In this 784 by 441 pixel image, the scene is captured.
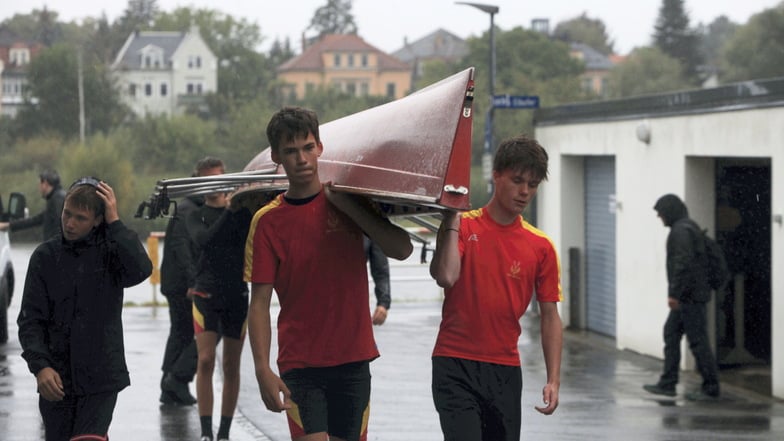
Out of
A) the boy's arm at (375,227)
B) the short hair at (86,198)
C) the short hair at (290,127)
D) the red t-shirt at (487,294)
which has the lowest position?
the red t-shirt at (487,294)

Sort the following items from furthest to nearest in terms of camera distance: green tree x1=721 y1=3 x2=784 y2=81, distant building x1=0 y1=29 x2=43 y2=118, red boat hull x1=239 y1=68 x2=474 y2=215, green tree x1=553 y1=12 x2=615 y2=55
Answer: green tree x1=553 y1=12 x2=615 y2=55
distant building x1=0 y1=29 x2=43 y2=118
green tree x1=721 y1=3 x2=784 y2=81
red boat hull x1=239 y1=68 x2=474 y2=215

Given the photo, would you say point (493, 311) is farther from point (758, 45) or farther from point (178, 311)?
point (758, 45)

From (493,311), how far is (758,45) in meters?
109

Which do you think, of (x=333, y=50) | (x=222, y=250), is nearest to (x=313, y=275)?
(x=222, y=250)

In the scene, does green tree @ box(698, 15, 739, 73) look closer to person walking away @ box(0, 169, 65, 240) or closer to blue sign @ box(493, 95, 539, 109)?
blue sign @ box(493, 95, 539, 109)

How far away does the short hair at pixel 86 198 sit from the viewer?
6.30 m

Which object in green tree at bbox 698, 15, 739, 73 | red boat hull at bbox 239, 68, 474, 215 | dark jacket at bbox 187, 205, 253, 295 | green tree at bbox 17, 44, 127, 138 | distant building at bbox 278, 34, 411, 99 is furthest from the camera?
green tree at bbox 698, 15, 739, 73

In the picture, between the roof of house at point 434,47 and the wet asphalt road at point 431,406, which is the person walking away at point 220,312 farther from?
the roof of house at point 434,47

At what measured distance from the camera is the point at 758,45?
4350 inches

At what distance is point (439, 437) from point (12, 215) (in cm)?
690

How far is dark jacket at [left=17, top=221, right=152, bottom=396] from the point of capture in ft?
20.8

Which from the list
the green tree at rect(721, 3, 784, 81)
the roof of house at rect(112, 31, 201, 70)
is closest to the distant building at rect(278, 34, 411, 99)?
the roof of house at rect(112, 31, 201, 70)

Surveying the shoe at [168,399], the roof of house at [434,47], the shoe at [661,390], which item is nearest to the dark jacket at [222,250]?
the shoe at [168,399]

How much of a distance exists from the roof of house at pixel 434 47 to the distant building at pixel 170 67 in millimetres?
33964
